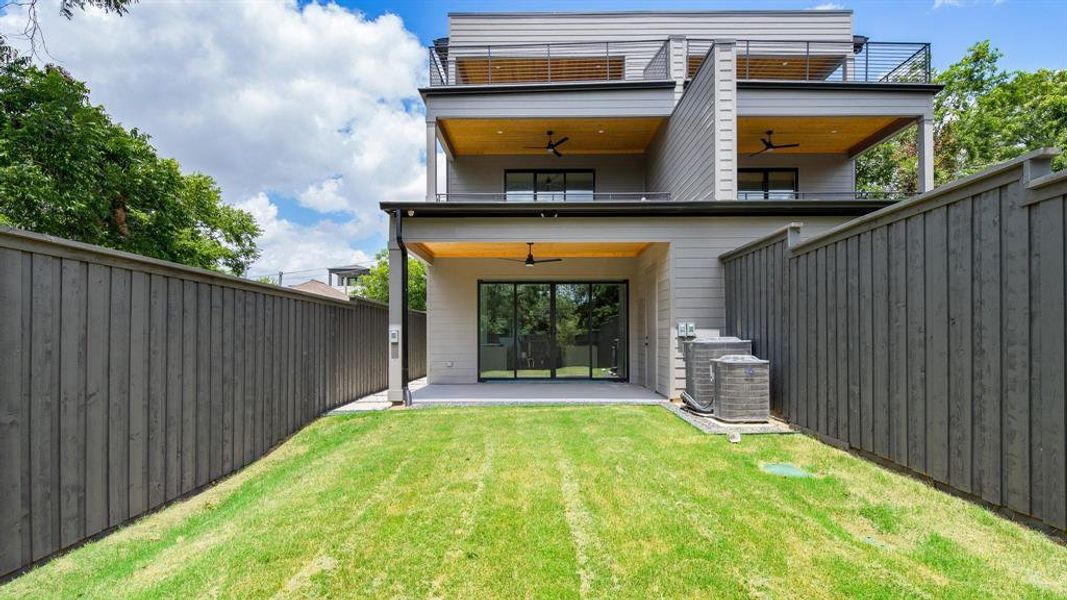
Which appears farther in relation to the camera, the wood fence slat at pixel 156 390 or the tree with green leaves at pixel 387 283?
the tree with green leaves at pixel 387 283

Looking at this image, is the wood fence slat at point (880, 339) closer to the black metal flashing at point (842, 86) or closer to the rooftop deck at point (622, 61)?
the black metal flashing at point (842, 86)

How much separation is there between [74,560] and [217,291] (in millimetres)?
2233

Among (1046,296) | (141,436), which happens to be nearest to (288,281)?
(141,436)

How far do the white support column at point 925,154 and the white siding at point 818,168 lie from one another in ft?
6.10

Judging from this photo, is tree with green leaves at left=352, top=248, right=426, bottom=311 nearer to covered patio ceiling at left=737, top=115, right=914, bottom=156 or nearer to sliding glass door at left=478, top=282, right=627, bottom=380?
sliding glass door at left=478, top=282, right=627, bottom=380

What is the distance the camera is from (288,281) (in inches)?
2046

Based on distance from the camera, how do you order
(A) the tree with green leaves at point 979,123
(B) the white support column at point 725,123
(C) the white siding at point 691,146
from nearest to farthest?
(B) the white support column at point 725,123 → (C) the white siding at point 691,146 → (A) the tree with green leaves at point 979,123

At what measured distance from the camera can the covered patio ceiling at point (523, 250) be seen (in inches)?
329

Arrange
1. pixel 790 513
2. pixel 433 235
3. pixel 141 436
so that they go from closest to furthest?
pixel 790 513
pixel 141 436
pixel 433 235

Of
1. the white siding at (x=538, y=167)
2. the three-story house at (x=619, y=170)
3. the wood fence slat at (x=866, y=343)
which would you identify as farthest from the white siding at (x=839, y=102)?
the wood fence slat at (x=866, y=343)

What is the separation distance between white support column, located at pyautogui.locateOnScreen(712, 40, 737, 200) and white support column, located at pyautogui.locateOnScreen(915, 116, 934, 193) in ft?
16.6

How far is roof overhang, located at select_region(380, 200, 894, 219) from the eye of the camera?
23.4 ft

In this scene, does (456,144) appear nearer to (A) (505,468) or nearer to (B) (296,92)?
(B) (296,92)

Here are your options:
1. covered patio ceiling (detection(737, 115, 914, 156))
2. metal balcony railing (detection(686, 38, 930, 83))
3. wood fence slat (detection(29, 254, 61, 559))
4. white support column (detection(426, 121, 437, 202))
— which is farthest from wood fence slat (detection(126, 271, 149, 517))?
metal balcony railing (detection(686, 38, 930, 83))
